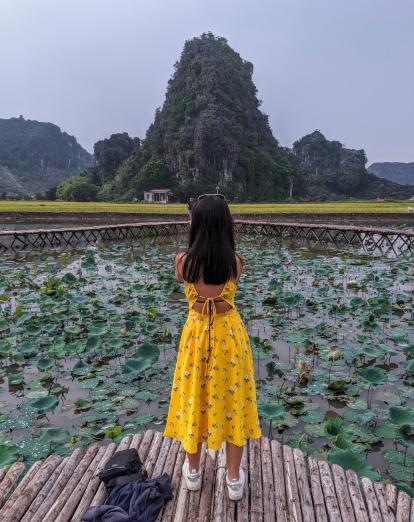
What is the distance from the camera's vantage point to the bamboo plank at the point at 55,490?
1.97m

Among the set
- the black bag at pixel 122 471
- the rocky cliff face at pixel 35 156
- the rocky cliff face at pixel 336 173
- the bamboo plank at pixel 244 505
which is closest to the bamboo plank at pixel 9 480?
the black bag at pixel 122 471

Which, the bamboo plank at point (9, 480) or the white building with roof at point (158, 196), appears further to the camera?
the white building with roof at point (158, 196)

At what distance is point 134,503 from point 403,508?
1.41m

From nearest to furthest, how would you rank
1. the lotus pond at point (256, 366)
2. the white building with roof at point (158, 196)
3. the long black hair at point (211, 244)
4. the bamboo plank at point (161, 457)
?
1. the long black hair at point (211, 244)
2. the bamboo plank at point (161, 457)
3. the lotus pond at point (256, 366)
4. the white building with roof at point (158, 196)

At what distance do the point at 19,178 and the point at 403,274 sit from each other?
9697 centimetres

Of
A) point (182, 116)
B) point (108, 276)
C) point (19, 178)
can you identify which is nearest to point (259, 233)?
point (108, 276)

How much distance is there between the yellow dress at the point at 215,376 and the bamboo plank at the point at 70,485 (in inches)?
31.1

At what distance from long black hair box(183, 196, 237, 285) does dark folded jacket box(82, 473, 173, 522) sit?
1.13m

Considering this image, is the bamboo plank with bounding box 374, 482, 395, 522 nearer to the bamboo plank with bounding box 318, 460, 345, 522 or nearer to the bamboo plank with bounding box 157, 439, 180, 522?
the bamboo plank with bounding box 318, 460, 345, 522

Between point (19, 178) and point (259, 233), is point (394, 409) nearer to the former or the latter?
point (259, 233)

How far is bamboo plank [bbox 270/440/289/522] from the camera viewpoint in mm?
1944

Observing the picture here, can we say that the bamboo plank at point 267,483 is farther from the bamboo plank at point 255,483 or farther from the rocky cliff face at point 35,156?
the rocky cliff face at point 35,156

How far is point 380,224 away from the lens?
21.8 m

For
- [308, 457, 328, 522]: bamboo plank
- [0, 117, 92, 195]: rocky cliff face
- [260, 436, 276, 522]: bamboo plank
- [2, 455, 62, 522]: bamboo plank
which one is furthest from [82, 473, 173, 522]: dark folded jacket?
[0, 117, 92, 195]: rocky cliff face
